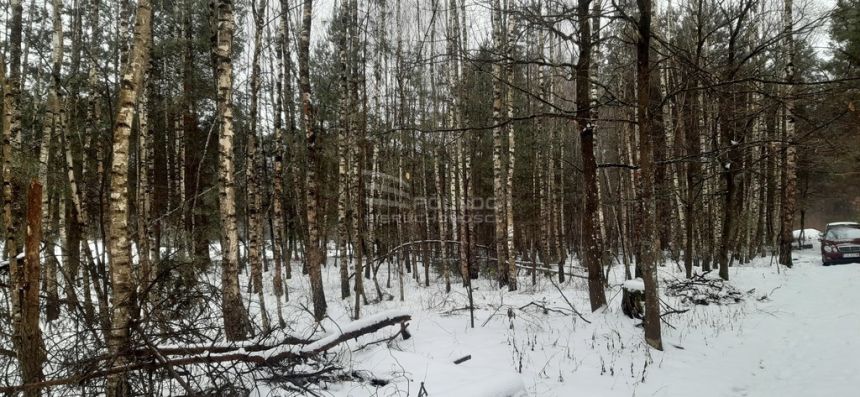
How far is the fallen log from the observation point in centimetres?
307

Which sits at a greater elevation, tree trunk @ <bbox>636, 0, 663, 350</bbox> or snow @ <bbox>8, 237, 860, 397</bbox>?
tree trunk @ <bbox>636, 0, 663, 350</bbox>

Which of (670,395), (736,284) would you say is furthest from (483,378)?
(736,284)

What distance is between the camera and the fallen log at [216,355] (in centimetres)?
307

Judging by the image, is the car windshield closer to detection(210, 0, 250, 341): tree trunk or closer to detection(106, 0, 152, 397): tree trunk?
detection(210, 0, 250, 341): tree trunk

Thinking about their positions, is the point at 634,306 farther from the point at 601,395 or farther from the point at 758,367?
the point at 601,395

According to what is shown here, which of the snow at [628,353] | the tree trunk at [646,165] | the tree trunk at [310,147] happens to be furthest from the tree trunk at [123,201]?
the tree trunk at [646,165]

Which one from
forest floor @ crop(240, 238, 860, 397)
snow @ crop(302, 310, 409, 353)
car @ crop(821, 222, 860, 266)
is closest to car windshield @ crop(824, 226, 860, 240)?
car @ crop(821, 222, 860, 266)

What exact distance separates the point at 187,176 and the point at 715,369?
606 inches

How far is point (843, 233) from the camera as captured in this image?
47.2 feet

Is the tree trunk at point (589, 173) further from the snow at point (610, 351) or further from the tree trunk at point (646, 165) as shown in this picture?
the tree trunk at point (646, 165)

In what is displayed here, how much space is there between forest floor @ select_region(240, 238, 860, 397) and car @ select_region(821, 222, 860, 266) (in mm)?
6208

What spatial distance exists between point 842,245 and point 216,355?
62.5ft

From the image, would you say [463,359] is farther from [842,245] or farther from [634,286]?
[842,245]

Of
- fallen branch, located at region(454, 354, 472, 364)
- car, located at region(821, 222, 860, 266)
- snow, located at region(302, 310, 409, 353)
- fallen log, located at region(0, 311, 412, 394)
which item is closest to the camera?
fallen log, located at region(0, 311, 412, 394)
